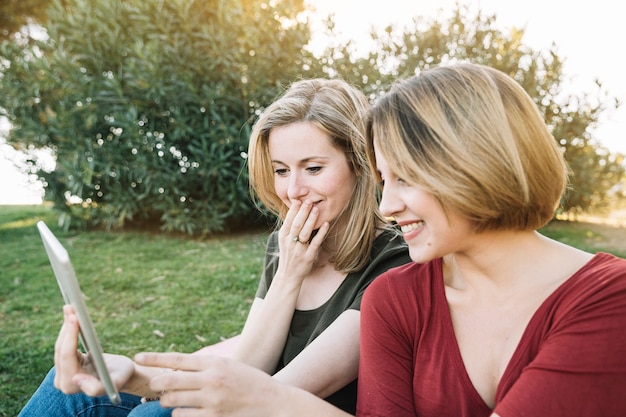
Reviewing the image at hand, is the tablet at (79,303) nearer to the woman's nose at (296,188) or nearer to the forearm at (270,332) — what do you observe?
the forearm at (270,332)

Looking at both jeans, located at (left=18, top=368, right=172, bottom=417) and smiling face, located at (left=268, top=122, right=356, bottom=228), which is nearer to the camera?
jeans, located at (left=18, top=368, right=172, bottom=417)

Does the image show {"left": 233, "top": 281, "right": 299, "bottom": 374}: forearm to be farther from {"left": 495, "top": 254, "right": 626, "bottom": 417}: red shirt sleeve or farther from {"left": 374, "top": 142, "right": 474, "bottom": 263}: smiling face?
{"left": 495, "top": 254, "right": 626, "bottom": 417}: red shirt sleeve

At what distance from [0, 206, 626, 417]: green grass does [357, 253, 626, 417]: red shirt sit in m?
2.49

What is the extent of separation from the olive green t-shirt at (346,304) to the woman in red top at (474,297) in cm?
48

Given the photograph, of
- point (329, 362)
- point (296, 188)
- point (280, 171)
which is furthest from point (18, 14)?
point (329, 362)

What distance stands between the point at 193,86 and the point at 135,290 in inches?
117

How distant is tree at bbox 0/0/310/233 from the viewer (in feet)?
24.6

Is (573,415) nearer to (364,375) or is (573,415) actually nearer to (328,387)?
(364,375)

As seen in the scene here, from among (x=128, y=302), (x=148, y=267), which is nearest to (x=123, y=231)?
(x=148, y=267)

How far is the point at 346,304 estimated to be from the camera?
2.29 m

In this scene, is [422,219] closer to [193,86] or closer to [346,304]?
[346,304]

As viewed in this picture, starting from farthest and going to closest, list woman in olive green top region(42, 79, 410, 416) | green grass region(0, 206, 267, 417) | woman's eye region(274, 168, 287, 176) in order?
green grass region(0, 206, 267, 417)
woman's eye region(274, 168, 287, 176)
woman in olive green top region(42, 79, 410, 416)

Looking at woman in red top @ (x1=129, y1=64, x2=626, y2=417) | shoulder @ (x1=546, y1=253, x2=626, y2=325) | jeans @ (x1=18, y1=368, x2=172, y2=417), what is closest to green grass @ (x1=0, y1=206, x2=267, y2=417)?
jeans @ (x1=18, y1=368, x2=172, y2=417)

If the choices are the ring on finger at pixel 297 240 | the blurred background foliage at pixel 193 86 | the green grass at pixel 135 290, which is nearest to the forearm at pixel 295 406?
the ring on finger at pixel 297 240
